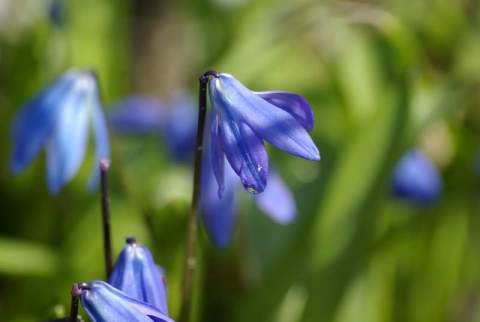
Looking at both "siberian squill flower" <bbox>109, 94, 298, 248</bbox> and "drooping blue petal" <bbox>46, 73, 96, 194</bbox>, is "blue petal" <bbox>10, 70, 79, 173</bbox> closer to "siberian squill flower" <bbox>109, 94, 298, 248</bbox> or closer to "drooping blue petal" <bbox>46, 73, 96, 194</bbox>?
"drooping blue petal" <bbox>46, 73, 96, 194</bbox>

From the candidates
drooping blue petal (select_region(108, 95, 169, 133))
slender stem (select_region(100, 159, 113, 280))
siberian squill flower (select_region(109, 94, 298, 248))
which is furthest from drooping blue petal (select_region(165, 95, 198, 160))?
slender stem (select_region(100, 159, 113, 280))

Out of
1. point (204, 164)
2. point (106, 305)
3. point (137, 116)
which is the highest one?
point (137, 116)

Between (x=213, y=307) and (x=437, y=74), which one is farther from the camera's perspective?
(x=437, y=74)

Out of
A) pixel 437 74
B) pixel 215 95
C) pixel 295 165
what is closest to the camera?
pixel 215 95

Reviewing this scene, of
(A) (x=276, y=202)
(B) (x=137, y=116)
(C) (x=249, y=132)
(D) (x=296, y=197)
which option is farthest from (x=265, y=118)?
(B) (x=137, y=116)

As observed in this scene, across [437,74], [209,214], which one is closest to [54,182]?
[209,214]

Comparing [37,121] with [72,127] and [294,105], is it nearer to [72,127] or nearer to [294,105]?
[72,127]

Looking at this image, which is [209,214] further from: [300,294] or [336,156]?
[336,156]

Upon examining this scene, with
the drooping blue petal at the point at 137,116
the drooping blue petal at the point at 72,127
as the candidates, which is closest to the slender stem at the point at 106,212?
the drooping blue petal at the point at 72,127
